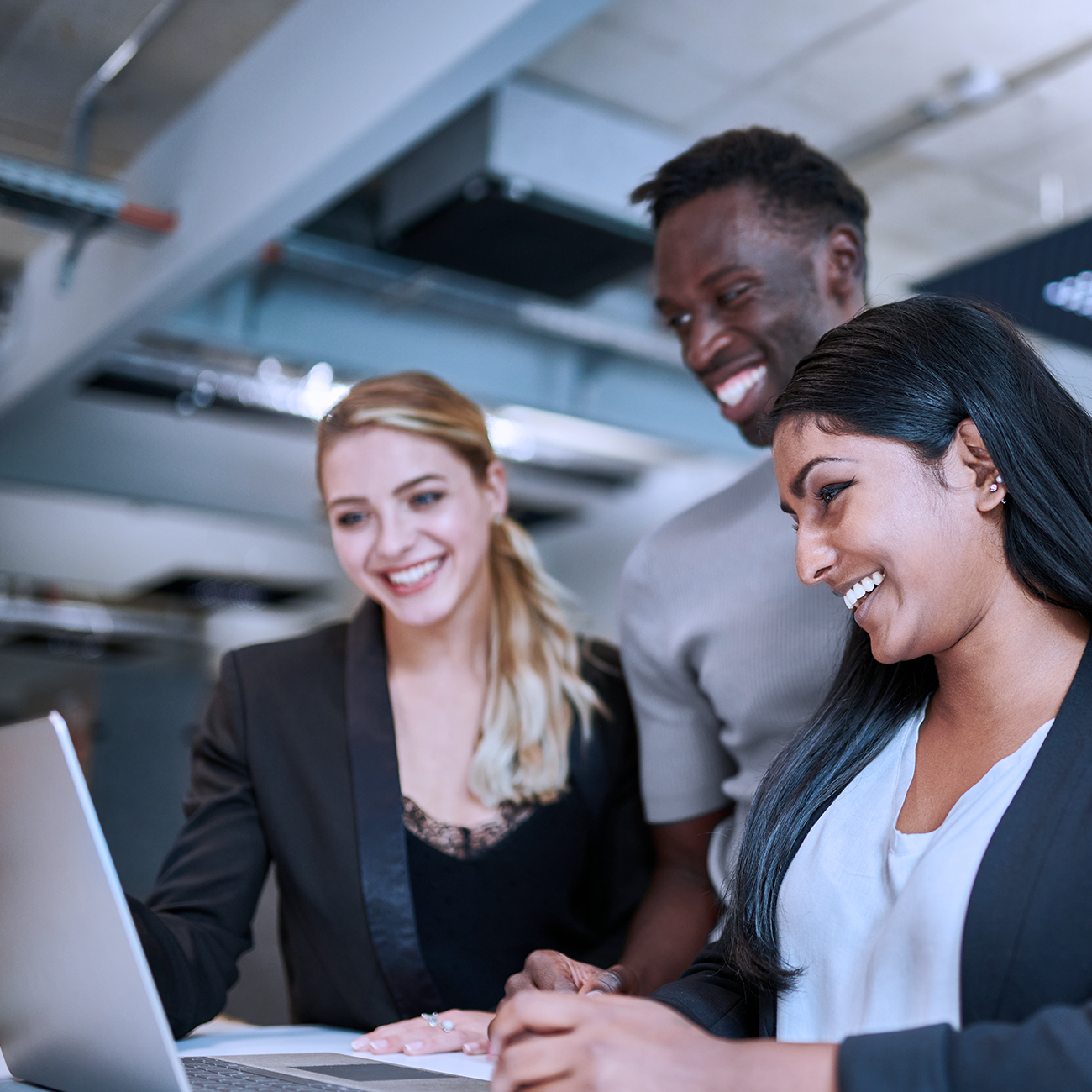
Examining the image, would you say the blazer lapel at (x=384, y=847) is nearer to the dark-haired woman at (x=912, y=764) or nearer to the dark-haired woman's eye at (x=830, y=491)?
the dark-haired woman at (x=912, y=764)

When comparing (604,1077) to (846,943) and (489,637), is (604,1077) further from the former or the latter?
(489,637)

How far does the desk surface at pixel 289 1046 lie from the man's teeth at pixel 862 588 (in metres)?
0.55

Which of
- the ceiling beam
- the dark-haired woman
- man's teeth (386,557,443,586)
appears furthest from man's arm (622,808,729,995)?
the ceiling beam

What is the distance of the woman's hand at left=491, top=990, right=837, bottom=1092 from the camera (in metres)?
0.79

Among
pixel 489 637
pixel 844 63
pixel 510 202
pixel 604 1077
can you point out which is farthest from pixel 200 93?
pixel 604 1077

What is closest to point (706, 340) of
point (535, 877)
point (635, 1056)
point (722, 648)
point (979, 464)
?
point (722, 648)

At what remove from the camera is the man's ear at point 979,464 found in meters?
1.00

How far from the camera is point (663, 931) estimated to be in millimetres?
1528

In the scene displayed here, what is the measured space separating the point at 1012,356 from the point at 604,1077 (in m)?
0.65

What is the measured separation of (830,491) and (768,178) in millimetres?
696

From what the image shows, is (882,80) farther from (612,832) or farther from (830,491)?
(830,491)

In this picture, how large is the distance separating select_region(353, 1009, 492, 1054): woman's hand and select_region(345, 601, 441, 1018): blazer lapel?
104 millimetres

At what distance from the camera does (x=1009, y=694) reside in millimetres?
1002

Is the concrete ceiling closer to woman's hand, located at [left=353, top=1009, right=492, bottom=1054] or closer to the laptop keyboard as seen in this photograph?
woman's hand, located at [left=353, top=1009, right=492, bottom=1054]
